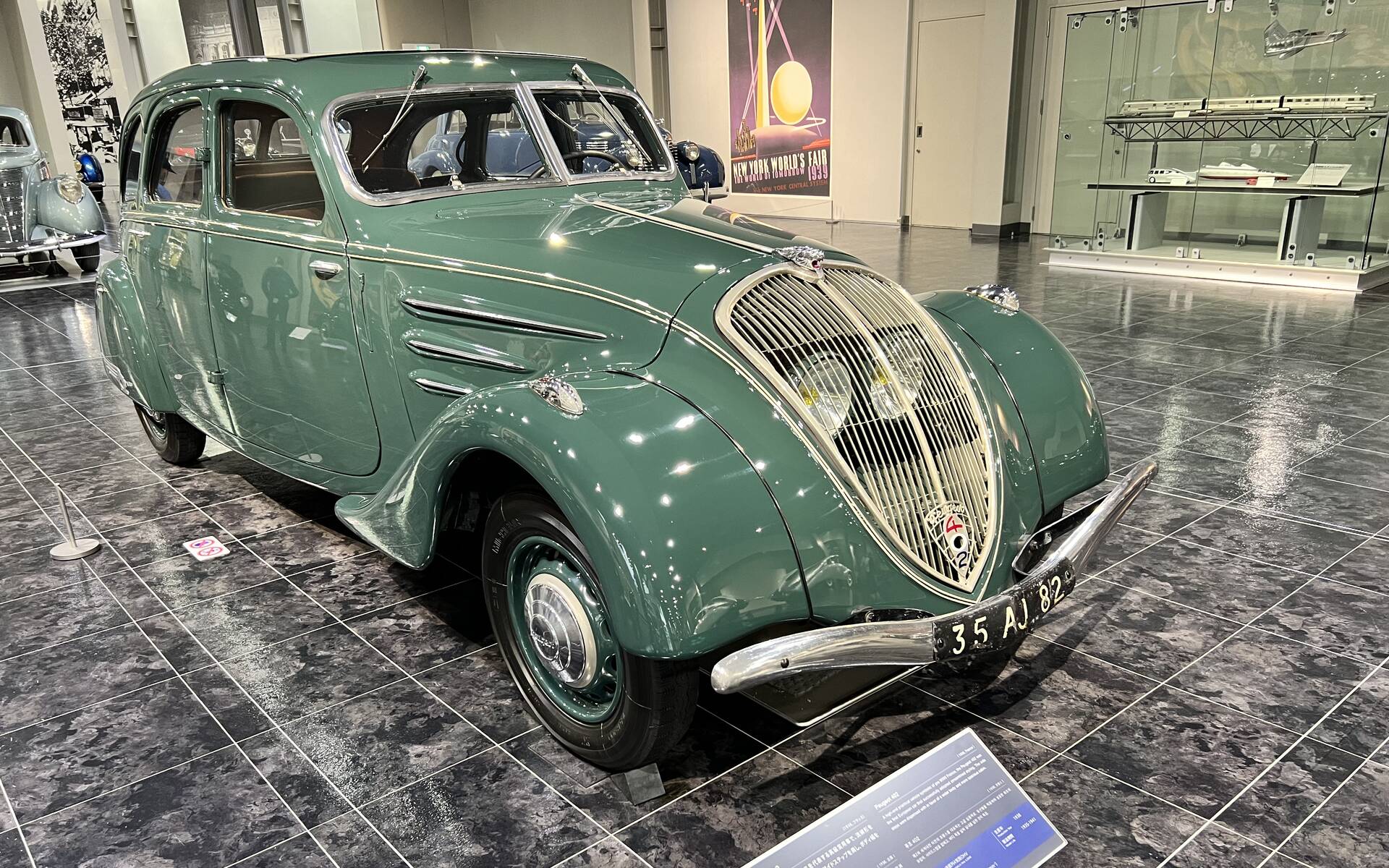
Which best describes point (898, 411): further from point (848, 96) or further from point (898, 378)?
point (848, 96)

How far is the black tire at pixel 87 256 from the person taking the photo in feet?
35.1

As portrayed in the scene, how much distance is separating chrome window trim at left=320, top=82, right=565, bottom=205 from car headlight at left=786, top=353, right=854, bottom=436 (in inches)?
58.3

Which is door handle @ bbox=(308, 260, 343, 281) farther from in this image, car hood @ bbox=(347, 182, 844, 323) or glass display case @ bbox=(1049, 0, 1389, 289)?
glass display case @ bbox=(1049, 0, 1389, 289)

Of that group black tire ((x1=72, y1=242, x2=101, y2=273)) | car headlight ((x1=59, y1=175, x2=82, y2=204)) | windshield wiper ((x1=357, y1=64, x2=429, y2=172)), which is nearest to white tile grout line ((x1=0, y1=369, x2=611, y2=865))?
windshield wiper ((x1=357, y1=64, x2=429, y2=172))

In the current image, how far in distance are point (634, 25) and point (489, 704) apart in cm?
1574

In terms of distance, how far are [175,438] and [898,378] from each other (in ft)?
12.3

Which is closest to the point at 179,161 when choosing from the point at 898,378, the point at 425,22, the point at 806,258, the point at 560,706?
the point at 806,258

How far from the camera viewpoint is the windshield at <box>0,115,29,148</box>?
33.1ft

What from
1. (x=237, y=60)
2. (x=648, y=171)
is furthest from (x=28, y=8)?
(x=648, y=171)

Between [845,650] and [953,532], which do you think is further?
[953,532]

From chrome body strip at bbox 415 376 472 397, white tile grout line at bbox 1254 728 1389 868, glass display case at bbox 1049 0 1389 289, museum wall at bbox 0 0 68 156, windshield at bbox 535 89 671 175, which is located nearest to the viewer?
white tile grout line at bbox 1254 728 1389 868

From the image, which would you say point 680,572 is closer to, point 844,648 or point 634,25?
point 844,648

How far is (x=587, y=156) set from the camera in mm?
3607

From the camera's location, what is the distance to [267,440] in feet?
12.3
